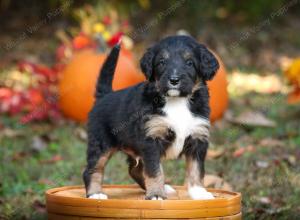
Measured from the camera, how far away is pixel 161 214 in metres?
3.55

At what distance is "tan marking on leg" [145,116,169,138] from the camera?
3.91 meters

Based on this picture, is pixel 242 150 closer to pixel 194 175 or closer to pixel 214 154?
pixel 214 154

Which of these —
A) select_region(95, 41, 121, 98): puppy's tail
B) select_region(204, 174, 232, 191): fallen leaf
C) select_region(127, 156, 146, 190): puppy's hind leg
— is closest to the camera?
select_region(127, 156, 146, 190): puppy's hind leg

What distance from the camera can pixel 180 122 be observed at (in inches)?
156

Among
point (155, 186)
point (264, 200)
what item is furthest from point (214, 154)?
point (155, 186)

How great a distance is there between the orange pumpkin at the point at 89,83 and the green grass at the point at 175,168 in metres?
0.26

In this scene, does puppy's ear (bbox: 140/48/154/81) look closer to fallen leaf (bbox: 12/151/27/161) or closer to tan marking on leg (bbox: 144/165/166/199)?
tan marking on leg (bbox: 144/165/166/199)

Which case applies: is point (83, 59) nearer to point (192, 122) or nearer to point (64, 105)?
point (64, 105)

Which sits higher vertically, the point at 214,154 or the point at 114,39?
the point at 114,39

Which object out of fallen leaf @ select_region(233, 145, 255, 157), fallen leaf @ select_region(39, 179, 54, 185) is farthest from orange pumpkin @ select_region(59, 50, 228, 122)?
fallen leaf @ select_region(39, 179, 54, 185)

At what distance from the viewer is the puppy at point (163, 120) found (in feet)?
12.8

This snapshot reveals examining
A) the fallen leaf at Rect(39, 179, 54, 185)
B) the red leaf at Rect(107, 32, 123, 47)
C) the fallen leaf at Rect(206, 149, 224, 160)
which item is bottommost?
the fallen leaf at Rect(39, 179, 54, 185)

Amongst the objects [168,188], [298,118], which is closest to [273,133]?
[298,118]

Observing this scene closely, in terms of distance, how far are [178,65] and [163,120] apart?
34 cm
